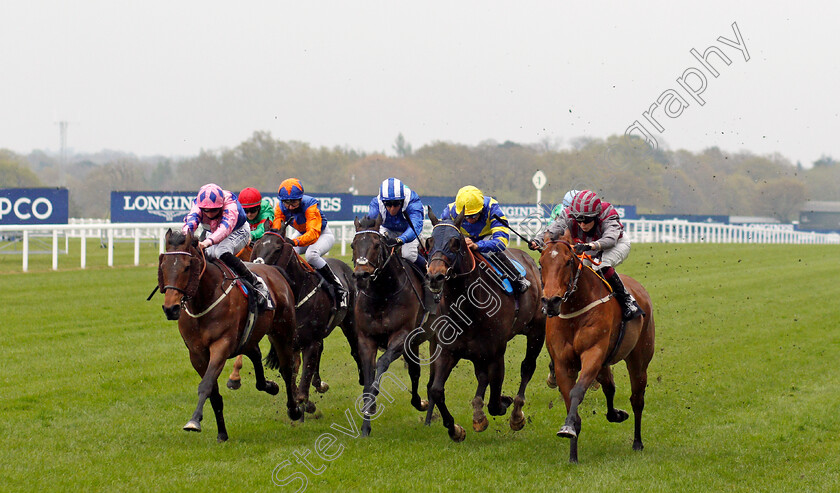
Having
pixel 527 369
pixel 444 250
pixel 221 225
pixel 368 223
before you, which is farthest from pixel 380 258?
pixel 527 369

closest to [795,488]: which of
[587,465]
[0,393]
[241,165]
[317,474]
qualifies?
[587,465]

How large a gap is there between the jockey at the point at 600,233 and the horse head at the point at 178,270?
2.29 metres

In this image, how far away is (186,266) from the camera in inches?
223

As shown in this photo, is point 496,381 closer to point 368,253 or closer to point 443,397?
point 443,397

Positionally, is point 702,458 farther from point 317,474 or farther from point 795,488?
point 317,474

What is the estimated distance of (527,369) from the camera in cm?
714

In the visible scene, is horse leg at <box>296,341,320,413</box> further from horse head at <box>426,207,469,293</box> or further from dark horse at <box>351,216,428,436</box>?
horse head at <box>426,207,469,293</box>

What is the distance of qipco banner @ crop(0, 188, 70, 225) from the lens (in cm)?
1770

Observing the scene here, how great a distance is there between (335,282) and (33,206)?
12.6m

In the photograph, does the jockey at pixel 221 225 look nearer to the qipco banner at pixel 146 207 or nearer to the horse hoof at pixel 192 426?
the horse hoof at pixel 192 426

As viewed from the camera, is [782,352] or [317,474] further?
[782,352]

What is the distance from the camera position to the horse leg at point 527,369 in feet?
20.8

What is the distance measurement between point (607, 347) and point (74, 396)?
4.46 meters

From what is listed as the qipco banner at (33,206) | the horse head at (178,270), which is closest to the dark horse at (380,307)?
the horse head at (178,270)
